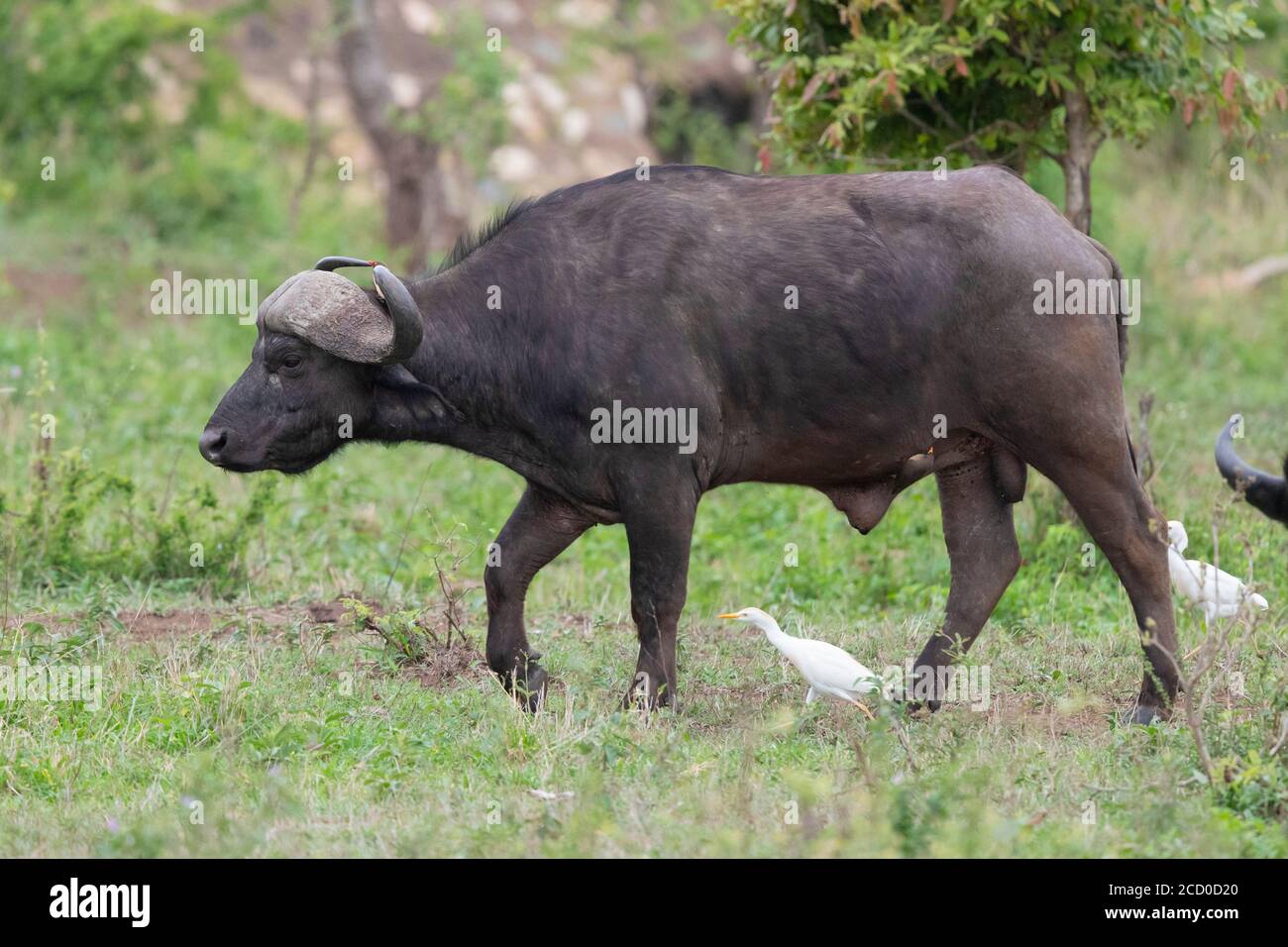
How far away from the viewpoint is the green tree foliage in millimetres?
8086

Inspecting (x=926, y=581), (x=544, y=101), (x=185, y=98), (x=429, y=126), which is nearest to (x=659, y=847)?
(x=926, y=581)

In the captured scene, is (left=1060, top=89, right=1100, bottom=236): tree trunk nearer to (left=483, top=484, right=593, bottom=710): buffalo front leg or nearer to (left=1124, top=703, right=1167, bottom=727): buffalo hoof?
(left=1124, top=703, right=1167, bottom=727): buffalo hoof

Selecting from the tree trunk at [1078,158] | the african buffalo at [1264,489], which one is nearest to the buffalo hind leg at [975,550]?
the african buffalo at [1264,489]

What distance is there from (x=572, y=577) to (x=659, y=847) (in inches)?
181

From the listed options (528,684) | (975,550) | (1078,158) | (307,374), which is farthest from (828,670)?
(1078,158)

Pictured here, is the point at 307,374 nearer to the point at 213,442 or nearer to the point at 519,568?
the point at 213,442

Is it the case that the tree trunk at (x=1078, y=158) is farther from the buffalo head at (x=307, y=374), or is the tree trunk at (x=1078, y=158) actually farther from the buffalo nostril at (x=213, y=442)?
the buffalo nostril at (x=213, y=442)

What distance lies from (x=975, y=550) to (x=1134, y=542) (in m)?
0.76

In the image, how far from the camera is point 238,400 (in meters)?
6.65

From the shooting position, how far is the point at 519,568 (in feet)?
22.7

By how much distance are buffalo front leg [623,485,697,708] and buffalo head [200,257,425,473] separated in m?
1.15

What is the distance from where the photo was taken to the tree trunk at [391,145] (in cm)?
1736

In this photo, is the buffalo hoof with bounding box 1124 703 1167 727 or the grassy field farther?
the buffalo hoof with bounding box 1124 703 1167 727

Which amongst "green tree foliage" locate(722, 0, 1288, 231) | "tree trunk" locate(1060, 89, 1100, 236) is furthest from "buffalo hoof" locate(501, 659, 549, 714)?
"tree trunk" locate(1060, 89, 1100, 236)
